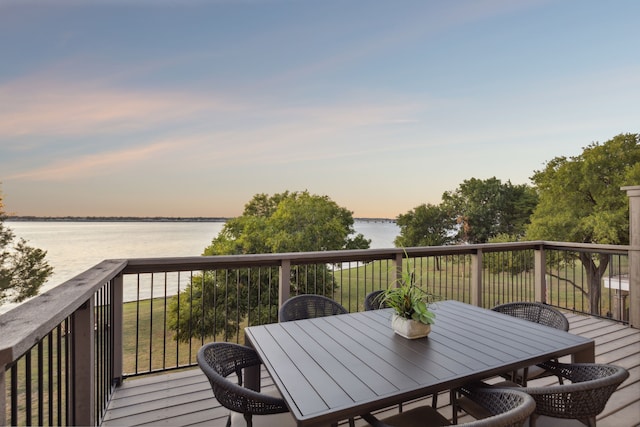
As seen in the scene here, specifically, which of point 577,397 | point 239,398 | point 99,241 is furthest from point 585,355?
point 99,241

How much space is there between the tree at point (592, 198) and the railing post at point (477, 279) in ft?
31.1

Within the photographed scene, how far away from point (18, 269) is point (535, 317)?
21829 millimetres

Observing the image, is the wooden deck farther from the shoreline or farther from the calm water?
the shoreline

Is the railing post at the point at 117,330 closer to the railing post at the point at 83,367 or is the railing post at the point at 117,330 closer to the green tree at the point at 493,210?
the railing post at the point at 83,367

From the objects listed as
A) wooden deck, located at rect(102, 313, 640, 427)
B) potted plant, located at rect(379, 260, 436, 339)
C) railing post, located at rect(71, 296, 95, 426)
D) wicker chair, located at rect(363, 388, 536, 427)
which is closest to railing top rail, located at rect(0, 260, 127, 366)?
railing post, located at rect(71, 296, 95, 426)

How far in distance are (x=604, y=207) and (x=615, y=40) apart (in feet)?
24.1

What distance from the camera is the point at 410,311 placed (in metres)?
2.10

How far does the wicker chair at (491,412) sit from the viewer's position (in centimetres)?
118

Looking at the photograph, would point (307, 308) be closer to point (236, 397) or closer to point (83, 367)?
point (236, 397)

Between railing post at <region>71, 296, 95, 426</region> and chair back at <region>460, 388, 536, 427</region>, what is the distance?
1.89 metres

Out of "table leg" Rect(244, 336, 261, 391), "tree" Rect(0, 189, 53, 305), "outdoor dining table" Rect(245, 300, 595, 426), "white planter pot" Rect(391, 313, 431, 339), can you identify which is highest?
"white planter pot" Rect(391, 313, 431, 339)

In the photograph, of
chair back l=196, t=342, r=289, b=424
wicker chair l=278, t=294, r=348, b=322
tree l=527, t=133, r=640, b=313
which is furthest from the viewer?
tree l=527, t=133, r=640, b=313

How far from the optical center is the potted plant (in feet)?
6.79

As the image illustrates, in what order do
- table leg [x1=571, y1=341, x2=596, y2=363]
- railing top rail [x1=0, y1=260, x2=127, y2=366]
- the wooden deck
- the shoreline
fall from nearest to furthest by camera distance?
railing top rail [x1=0, y1=260, x2=127, y2=366] < table leg [x1=571, y1=341, x2=596, y2=363] < the wooden deck < the shoreline
